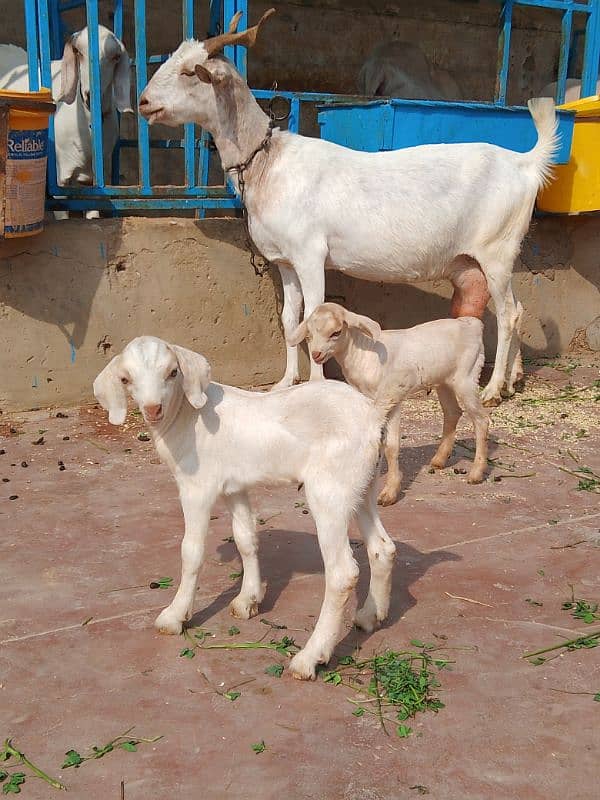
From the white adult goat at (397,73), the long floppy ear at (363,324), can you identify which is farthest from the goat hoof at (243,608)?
the white adult goat at (397,73)

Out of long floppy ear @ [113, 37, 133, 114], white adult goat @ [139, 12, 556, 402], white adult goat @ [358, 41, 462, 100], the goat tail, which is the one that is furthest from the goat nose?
white adult goat @ [358, 41, 462, 100]

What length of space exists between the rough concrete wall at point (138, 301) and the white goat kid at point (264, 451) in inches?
124

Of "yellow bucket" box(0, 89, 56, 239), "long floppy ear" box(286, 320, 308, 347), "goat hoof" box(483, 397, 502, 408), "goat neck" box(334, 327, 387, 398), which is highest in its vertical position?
"yellow bucket" box(0, 89, 56, 239)

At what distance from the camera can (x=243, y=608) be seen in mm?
3820

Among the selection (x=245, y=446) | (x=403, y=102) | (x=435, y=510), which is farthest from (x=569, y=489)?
(x=403, y=102)

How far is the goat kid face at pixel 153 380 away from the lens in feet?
11.1

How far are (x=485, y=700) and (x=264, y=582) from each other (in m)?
1.14

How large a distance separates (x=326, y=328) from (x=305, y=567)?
113 centimetres

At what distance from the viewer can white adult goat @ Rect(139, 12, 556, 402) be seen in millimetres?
6379

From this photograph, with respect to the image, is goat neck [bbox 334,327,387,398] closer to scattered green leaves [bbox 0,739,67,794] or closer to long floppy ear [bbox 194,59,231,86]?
long floppy ear [bbox 194,59,231,86]

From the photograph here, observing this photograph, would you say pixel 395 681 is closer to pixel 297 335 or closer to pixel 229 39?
pixel 297 335

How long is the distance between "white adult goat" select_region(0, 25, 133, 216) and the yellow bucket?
40.6 inches

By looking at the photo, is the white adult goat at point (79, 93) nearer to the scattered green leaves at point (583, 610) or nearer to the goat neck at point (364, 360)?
the goat neck at point (364, 360)

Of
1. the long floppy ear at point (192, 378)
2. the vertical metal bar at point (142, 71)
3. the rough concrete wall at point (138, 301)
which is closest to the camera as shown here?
the long floppy ear at point (192, 378)
